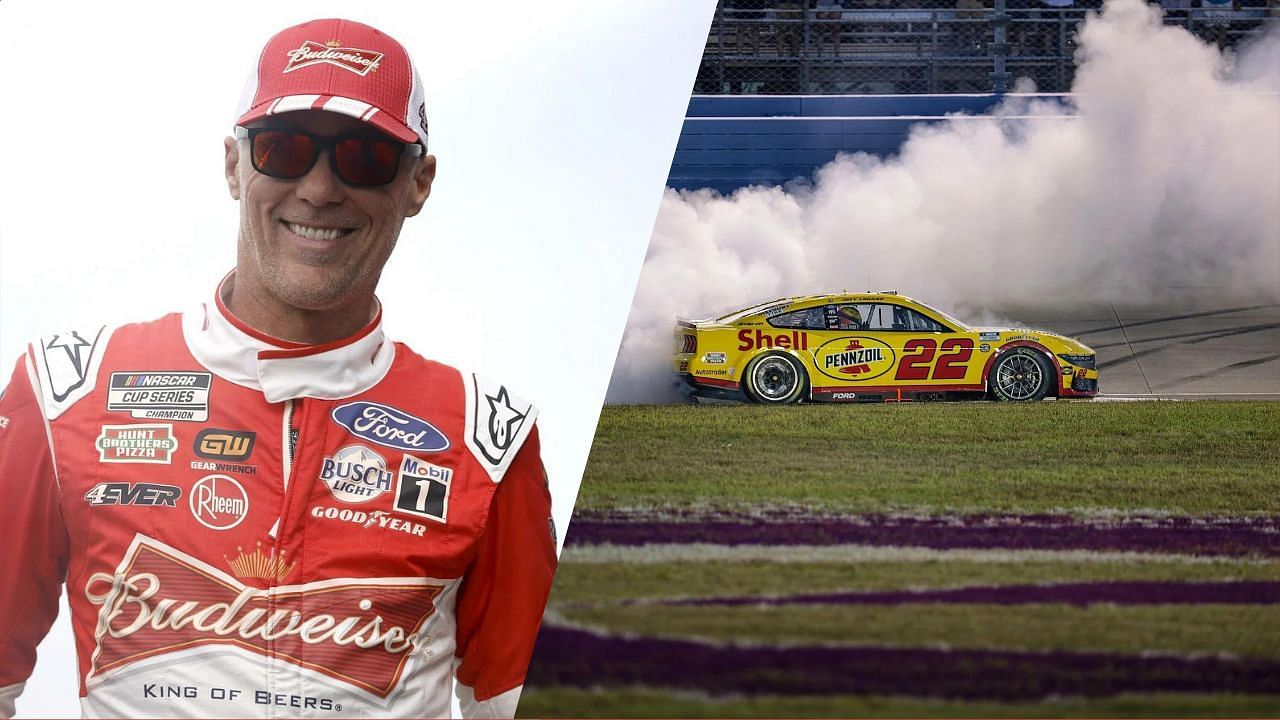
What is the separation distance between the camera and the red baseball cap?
6.59 feet

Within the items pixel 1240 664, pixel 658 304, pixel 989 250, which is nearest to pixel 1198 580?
pixel 1240 664

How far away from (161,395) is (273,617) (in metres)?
0.49

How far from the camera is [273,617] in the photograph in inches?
79.9

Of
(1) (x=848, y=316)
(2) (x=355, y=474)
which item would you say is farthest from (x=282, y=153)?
(1) (x=848, y=316)

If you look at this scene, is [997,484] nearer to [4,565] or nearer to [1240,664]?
[1240,664]

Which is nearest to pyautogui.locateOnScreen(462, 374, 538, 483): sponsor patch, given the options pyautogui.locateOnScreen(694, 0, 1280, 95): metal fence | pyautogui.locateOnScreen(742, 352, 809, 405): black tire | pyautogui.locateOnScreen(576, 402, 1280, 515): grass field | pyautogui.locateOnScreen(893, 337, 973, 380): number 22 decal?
pyautogui.locateOnScreen(576, 402, 1280, 515): grass field

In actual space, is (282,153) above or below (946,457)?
above

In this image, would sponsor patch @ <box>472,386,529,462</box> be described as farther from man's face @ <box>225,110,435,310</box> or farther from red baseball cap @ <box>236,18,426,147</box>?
red baseball cap @ <box>236,18,426,147</box>

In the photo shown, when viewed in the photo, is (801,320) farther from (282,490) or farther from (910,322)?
(282,490)

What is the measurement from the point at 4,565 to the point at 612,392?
2.09 metres

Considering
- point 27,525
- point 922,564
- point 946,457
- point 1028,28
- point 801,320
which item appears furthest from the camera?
point 1028,28

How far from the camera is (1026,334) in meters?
3.88

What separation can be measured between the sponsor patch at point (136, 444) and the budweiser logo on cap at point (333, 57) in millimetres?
739

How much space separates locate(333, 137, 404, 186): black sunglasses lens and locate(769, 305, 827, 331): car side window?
200 cm
